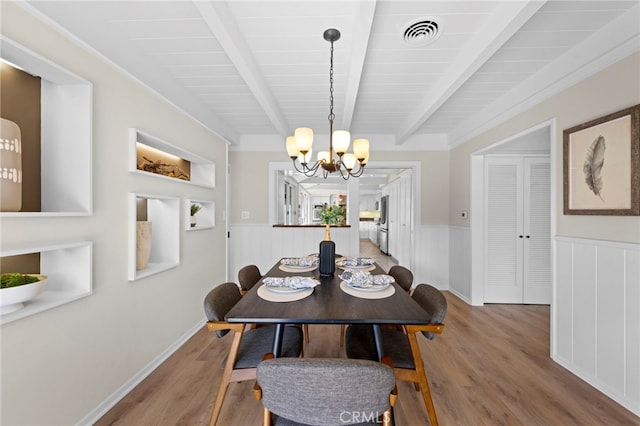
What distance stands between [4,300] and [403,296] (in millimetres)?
1872

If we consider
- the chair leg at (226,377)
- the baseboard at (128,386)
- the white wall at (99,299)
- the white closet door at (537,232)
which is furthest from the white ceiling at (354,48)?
the baseboard at (128,386)

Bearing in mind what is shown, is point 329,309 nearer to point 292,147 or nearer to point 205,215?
point 292,147

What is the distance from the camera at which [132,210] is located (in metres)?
1.94

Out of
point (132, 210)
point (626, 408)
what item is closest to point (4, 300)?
point (132, 210)

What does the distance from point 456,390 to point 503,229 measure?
97.0 inches

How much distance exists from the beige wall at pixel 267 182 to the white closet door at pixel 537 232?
40.3 inches

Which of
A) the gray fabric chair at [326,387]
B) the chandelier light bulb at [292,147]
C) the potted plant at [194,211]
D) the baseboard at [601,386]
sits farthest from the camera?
the potted plant at [194,211]

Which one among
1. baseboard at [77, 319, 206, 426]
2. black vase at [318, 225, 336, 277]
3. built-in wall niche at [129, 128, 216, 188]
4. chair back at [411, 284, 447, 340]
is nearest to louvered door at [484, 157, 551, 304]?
chair back at [411, 284, 447, 340]

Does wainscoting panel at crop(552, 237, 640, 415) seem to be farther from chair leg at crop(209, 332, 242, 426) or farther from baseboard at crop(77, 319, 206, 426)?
baseboard at crop(77, 319, 206, 426)

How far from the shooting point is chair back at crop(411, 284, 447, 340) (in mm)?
1472

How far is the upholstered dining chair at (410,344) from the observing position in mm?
1466

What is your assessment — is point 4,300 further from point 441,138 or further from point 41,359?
point 441,138

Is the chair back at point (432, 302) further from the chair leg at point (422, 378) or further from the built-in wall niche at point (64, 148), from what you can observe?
the built-in wall niche at point (64, 148)

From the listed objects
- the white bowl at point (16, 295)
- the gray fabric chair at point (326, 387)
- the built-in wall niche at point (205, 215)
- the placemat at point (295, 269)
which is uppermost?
the built-in wall niche at point (205, 215)
